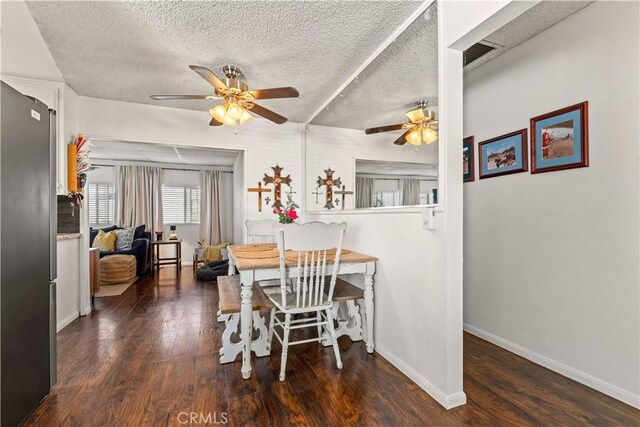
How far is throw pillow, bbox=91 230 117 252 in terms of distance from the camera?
5.28 metres

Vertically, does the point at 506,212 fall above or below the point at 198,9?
below

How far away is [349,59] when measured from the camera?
8.47 feet

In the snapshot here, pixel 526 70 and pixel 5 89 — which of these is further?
pixel 526 70

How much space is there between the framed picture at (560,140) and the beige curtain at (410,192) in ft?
3.19

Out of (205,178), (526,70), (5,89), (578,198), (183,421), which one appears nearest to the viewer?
(5,89)

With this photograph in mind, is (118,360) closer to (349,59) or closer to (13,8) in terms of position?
(13,8)

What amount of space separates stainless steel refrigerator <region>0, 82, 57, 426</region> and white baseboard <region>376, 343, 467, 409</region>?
2.12 m

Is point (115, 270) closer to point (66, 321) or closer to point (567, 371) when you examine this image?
point (66, 321)

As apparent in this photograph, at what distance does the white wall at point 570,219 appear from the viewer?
67.0 inches

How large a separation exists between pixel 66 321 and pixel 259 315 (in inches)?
Answer: 84.1

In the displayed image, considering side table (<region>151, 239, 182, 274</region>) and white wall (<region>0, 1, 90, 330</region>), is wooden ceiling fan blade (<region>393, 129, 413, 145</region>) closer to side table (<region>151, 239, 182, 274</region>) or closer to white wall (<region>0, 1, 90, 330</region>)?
white wall (<region>0, 1, 90, 330</region>)

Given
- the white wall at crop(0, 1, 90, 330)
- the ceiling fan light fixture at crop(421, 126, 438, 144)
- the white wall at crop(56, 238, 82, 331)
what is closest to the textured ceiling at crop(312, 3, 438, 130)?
the ceiling fan light fixture at crop(421, 126, 438, 144)

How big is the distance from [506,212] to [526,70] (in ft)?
3.56

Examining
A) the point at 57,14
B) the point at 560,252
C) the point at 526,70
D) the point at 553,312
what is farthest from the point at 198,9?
the point at 553,312
